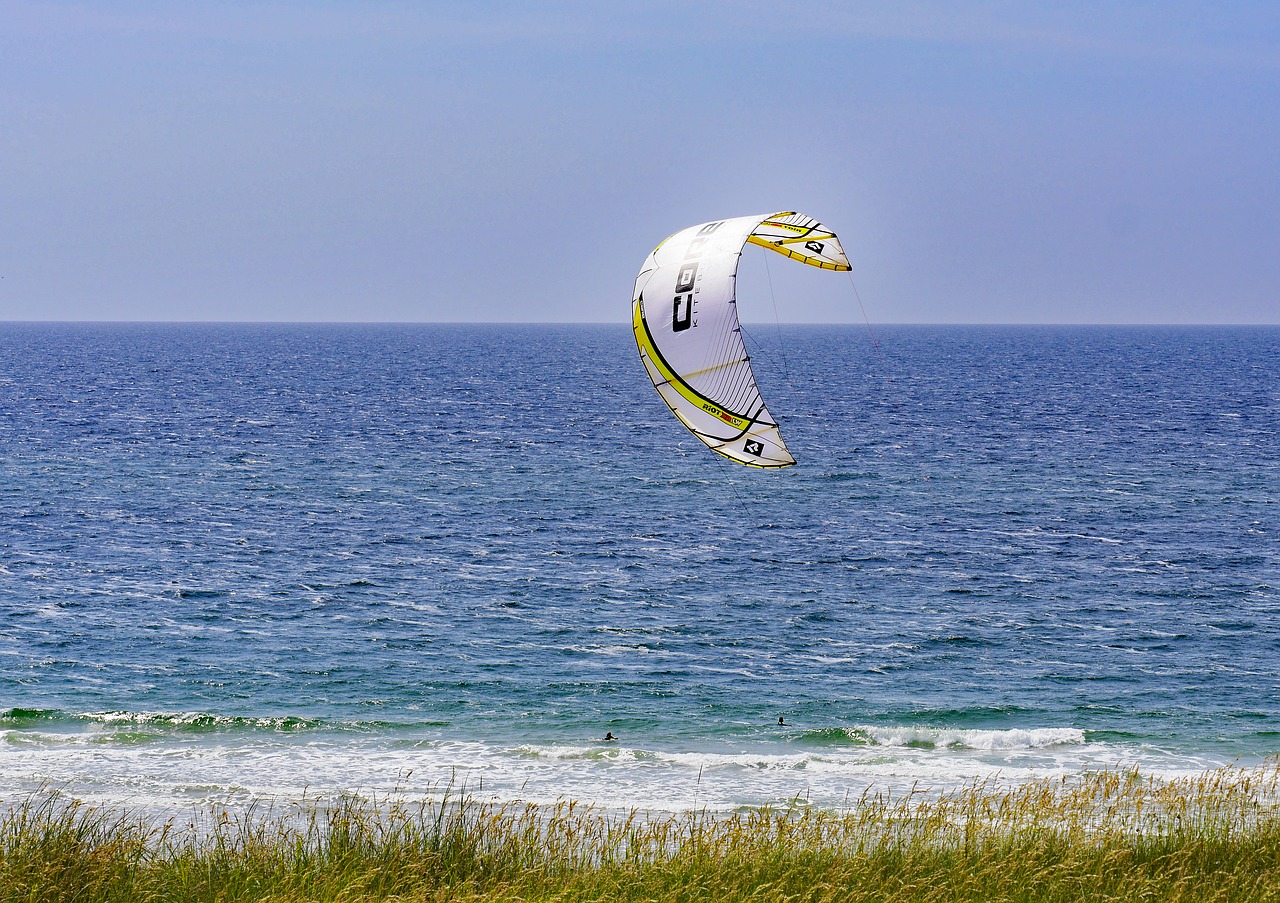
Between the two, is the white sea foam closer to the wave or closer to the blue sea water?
the blue sea water

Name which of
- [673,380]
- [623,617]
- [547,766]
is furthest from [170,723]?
[673,380]

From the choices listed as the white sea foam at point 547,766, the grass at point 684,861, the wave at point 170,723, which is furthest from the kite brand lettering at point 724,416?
the wave at point 170,723

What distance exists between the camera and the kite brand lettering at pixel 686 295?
19.5m

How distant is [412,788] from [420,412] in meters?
87.4

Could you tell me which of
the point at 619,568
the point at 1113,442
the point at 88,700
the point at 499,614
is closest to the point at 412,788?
the point at 88,700

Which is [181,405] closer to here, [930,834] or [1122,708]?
[1122,708]

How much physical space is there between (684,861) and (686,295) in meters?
8.63

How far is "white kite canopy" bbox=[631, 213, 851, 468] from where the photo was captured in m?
19.2

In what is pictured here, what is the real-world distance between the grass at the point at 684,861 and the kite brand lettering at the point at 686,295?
7.62 meters

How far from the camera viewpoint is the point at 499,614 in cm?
4131

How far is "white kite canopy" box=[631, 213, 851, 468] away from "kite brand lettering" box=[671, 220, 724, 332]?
0.05ft

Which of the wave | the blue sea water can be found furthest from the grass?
the wave

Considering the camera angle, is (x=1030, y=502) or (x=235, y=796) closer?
(x=235, y=796)

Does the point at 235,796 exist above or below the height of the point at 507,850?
below
